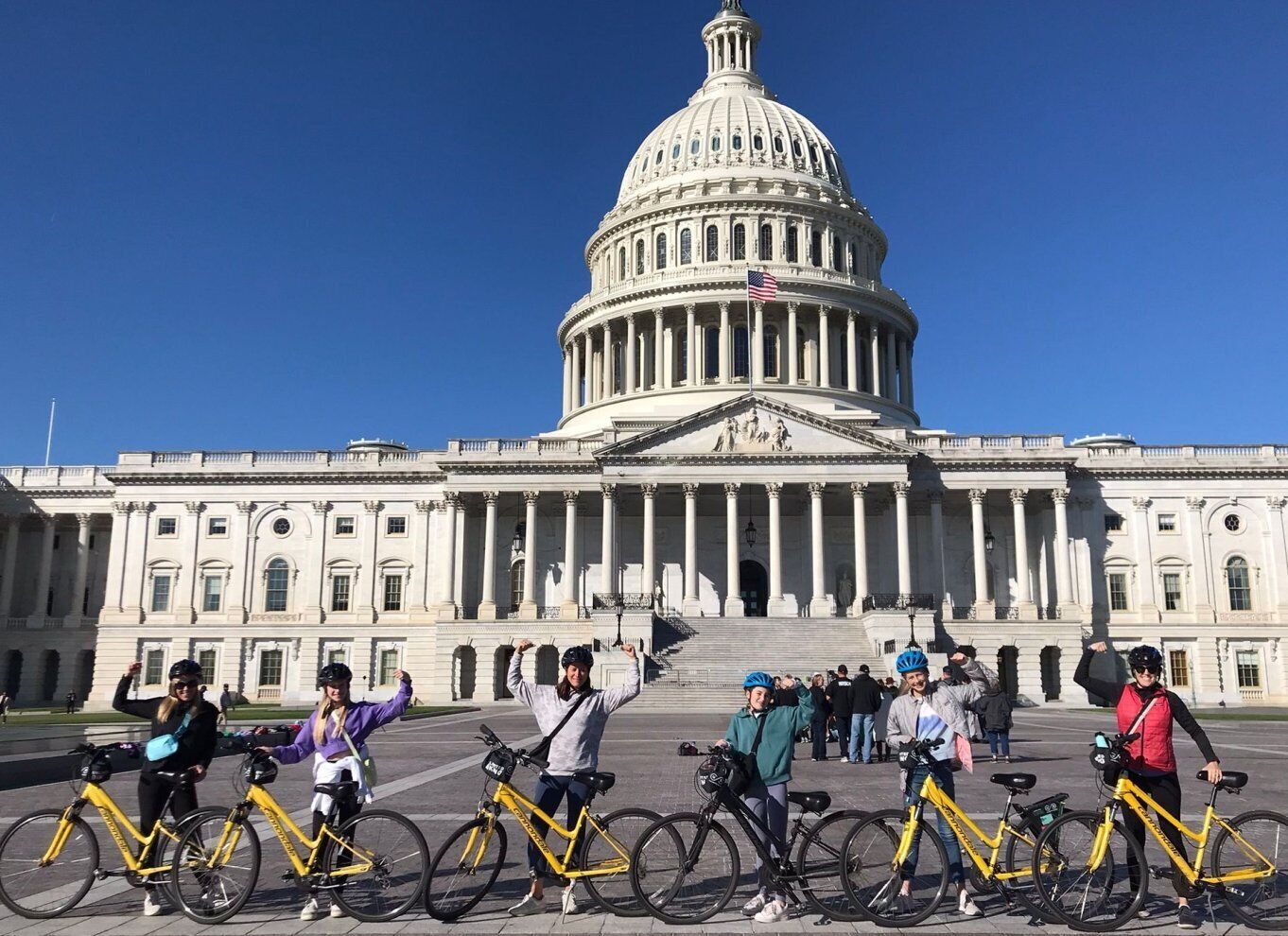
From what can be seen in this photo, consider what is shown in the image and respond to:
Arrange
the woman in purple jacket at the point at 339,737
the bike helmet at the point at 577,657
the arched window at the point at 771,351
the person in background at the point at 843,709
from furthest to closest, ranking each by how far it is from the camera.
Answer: the arched window at the point at 771,351 → the person in background at the point at 843,709 → the woman in purple jacket at the point at 339,737 → the bike helmet at the point at 577,657

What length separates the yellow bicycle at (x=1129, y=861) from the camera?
915 centimetres

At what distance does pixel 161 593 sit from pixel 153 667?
4479 millimetres

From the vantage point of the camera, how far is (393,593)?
2598 inches

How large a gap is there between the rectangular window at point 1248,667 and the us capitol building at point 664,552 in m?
0.14

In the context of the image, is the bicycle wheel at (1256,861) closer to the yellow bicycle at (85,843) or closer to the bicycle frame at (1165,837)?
the bicycle frame at (1165,837)

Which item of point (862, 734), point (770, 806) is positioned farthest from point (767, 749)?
point (862, 734)

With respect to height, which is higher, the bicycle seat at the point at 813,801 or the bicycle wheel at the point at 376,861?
the bicycle seat at the point at 813,801

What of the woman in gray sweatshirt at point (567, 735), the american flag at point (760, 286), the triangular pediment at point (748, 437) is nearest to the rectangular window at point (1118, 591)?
the triangular pediment at point (748, 437)

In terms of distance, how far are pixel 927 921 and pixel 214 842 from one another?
6.21 metres

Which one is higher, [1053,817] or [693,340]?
[693,340]

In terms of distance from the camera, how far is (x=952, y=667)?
16656mm

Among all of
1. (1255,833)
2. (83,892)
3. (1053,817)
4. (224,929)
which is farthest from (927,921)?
(83,892)

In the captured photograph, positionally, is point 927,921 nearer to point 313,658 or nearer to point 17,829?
point 17,829

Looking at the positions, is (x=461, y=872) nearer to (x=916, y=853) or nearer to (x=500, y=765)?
(x=500, y=765)
